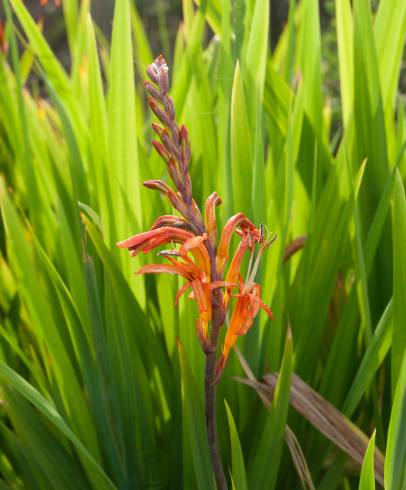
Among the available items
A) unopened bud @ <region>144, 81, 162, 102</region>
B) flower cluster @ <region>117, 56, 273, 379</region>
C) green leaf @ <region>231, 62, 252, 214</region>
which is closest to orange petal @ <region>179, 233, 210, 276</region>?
flower cluster @ <region>117, 56, 273, 379</region>

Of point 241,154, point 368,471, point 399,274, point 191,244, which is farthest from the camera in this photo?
point 241,154

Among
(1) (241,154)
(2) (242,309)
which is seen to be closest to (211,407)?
(2) (242,309)

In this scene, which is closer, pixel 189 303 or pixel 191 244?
pixel 191 244

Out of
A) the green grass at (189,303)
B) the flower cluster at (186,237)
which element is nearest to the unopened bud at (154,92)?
the flower cluster at (186,237)

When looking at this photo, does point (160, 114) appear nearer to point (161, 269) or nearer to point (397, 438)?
point (161, 269)

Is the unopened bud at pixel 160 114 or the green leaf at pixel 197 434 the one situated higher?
the unopened bud at pixel 160 114

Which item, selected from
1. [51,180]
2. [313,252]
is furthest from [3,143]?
[313,252]

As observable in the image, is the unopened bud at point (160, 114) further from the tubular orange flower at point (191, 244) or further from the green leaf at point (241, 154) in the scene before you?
the green leaf at point (241, 154)

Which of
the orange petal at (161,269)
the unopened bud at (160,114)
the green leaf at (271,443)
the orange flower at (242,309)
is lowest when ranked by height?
the green leaf at (271,443)
